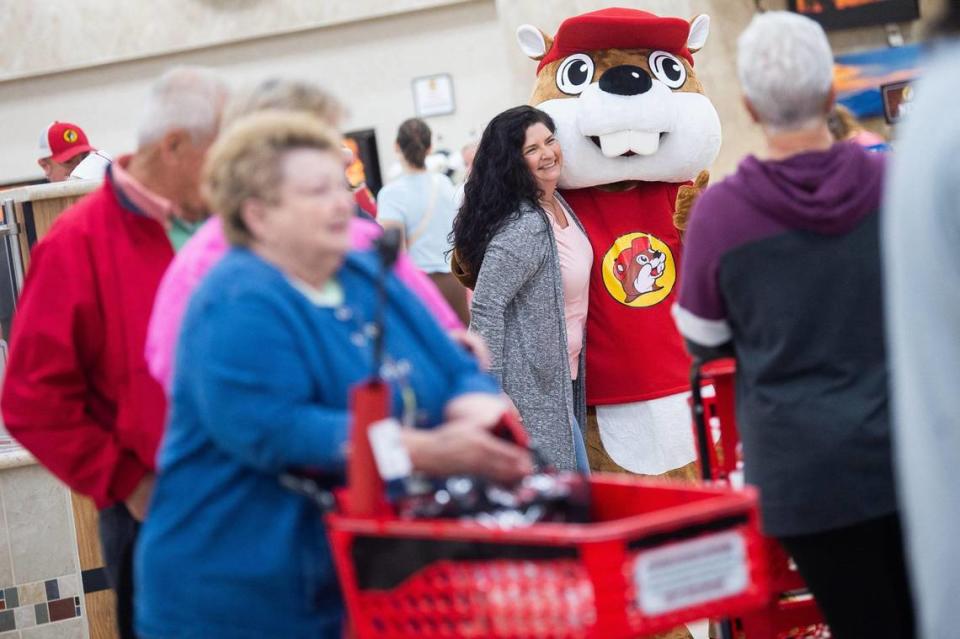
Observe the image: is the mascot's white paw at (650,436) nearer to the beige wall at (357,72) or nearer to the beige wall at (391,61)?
Result: the beige wall at (357,72)

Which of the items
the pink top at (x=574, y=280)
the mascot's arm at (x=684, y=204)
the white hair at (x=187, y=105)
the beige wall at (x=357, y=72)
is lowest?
the pink top at (x=574, y=280)

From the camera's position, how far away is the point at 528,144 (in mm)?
4066

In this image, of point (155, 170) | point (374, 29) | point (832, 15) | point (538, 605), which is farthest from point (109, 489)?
point (374, 29)

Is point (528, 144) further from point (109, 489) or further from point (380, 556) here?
point (380, 556)

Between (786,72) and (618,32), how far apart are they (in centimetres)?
196

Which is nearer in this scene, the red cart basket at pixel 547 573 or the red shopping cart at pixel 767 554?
the red cart basket at pixel 547 573

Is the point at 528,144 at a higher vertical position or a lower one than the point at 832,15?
lower

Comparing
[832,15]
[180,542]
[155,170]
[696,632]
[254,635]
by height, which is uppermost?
[832,15]

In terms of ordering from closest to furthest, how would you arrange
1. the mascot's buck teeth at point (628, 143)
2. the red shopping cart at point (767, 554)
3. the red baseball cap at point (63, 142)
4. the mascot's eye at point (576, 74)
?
the red shopping cart at point (767, 554) → the mascot's buck teeth at point (628, 143) → the mascot's eye at point (576, 74) → the red baseball cap at point (63, 142)

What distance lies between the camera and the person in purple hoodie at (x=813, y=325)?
2387 millimetres

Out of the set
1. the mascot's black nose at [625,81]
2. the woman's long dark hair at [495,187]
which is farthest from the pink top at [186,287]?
the mascot's black nose at [625,81]

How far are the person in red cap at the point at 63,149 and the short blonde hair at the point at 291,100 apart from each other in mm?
4231

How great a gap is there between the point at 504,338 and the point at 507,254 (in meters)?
0.24

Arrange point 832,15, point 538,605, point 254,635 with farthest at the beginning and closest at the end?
point 832,15 < point 254,635 < point 538,605
